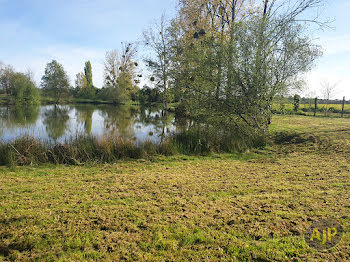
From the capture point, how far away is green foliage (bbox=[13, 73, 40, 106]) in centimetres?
4247

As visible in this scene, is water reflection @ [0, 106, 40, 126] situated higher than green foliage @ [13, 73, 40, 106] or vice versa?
green foliage @ [13, 73, 40, 106]

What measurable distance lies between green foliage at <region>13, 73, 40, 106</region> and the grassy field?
4372cm

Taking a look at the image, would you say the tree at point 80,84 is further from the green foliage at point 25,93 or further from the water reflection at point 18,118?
the water reflection at point 18,118

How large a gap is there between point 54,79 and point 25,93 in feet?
30.4

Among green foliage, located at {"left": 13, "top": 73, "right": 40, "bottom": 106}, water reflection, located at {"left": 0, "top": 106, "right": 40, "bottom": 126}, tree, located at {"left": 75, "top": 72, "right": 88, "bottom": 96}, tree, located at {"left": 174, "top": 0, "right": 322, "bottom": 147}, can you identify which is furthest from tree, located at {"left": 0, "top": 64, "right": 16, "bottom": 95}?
tree, located at {"left": 174, "top": 0, "right": 322, "bottom": 147}

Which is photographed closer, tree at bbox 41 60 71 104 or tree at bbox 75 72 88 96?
tree at bbox 41 60 71 104

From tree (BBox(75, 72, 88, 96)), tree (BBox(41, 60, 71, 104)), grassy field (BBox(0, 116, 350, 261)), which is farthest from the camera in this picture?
tree (BBox(75, 72, 88, 96))

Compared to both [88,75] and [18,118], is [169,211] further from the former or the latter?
[88,75]

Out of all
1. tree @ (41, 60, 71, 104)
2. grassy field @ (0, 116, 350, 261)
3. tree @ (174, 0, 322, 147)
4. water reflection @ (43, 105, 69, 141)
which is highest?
tree @ (41, 60, 71, 104)

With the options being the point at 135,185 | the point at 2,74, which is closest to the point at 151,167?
the point at 135,185

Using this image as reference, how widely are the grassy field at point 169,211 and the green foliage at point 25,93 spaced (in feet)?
143

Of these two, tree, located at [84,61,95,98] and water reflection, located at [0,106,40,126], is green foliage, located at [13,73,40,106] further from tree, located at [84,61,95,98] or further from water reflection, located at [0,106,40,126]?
tree, located at [84,61,95,98]

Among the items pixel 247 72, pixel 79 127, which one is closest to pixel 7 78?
pixel 79 127

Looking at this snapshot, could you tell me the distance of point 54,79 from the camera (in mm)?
51500
